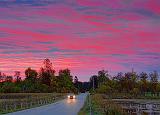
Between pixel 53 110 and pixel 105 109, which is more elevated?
pixel 105 109

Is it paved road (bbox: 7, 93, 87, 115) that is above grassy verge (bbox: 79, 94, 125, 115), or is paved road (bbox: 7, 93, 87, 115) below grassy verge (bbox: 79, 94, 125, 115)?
below

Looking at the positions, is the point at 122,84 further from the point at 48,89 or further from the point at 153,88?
the point at 48,89

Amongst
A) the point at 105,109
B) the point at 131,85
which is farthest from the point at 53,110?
the point at 131,85

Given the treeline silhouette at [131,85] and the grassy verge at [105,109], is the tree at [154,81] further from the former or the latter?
the grassy verge at [105,109]

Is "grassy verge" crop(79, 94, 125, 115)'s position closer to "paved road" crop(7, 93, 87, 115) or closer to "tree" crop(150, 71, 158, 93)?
"paved road" crop(7, 93, 87, 115)

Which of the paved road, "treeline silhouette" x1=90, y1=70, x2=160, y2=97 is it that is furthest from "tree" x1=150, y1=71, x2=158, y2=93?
the paved road

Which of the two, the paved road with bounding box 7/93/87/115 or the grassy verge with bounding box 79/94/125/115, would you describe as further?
the paved road with bounding box 7/93/87/115

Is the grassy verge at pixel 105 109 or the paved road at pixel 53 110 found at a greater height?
the grassy verge at pixel 105 109

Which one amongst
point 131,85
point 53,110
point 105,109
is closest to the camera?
point 105,109

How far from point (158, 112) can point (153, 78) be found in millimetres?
96161

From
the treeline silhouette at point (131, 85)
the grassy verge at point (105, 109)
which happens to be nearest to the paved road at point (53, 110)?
the grassy verge at point (105, 109)

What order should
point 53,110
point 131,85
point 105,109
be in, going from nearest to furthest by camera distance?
point 105,109 → point 53,110 → point 131,85

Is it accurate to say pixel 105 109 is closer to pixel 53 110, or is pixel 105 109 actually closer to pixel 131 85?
pixel 53 110

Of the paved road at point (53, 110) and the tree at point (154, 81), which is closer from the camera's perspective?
the paved road at point (53, 110)
